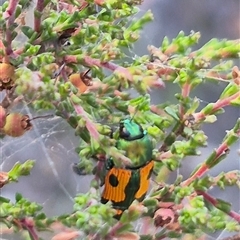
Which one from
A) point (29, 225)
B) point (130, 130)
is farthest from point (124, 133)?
point (29, 225)

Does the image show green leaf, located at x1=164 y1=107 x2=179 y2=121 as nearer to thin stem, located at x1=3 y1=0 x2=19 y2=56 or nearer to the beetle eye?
the beetle eye

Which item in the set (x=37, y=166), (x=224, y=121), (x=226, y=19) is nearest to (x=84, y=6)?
(x=37, y=166)

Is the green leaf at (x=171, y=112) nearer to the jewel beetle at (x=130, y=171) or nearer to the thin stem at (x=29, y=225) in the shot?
the jewel beetle at (x=130, y=171)

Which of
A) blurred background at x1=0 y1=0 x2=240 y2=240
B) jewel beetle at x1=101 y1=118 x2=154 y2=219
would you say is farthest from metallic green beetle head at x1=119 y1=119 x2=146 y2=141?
blurred background at x1=0 y1=0 x2=240 y2=240

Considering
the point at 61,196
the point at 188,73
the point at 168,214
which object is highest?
the point at 188,73

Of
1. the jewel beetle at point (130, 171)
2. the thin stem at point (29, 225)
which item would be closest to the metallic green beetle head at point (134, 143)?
the jewel beetle at point (130, 171)

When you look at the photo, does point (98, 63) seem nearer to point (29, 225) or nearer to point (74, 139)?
point (29, 225)

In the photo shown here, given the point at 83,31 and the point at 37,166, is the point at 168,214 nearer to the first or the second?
the point at 83,31
